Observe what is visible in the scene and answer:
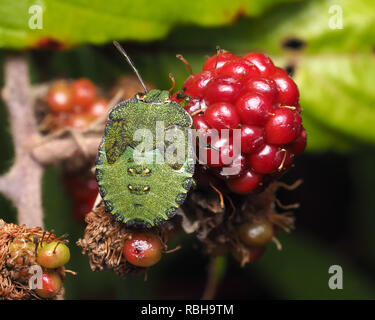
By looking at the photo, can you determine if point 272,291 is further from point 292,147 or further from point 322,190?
point 292,147

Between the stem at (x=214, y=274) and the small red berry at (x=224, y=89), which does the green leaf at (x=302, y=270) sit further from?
the small red berry at (x=224, y=89)

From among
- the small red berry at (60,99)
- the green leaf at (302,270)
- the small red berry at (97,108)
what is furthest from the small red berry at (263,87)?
the green leaf at (302,270)

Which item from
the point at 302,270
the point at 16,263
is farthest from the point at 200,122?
the point at 302,270

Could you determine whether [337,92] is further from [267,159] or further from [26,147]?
[26,147]

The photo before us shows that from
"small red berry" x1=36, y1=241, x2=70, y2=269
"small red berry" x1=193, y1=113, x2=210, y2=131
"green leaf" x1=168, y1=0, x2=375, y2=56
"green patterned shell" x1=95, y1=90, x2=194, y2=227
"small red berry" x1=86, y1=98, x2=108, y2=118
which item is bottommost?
"small red berry" x1=36, y1=241, x2=70, y2=269

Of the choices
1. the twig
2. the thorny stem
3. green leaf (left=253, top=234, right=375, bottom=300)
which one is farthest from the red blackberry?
green leaf (left=253, top=234, right=375, bottom=300)

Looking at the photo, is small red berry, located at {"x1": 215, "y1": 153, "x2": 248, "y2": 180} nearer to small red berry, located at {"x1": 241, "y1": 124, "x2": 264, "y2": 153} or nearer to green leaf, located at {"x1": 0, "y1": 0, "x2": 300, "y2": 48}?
small red berry, located at {"x1": 241, "y1": 124, "x2": 264, "y2": 153}

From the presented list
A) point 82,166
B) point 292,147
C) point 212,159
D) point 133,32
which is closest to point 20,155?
point 82,166
